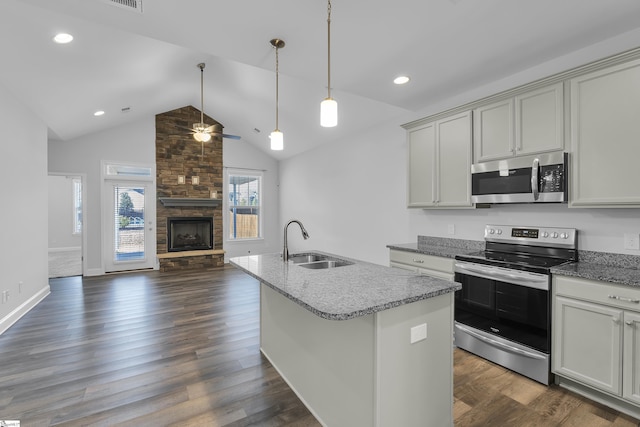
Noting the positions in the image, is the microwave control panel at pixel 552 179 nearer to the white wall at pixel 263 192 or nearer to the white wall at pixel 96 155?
the white wall at pixel 263 192

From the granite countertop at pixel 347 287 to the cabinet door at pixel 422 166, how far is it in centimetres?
158

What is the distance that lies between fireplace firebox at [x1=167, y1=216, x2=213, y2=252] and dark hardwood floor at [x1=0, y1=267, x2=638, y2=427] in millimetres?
2920

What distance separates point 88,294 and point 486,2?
6063mm

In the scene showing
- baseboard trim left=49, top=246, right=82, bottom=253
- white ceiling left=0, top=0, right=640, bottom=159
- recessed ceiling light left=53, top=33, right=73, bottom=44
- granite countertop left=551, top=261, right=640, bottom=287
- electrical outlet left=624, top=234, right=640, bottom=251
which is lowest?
baseboard trim left=49, top=246, right=82, bottom=253

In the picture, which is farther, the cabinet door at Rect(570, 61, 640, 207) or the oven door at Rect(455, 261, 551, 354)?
the oven door at Rect(455, 261, 551, 354)

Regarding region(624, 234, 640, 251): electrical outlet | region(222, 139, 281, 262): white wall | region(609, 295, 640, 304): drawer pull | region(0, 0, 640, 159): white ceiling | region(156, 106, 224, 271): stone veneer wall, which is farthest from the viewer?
region(222, 139, 281, 262): white wall

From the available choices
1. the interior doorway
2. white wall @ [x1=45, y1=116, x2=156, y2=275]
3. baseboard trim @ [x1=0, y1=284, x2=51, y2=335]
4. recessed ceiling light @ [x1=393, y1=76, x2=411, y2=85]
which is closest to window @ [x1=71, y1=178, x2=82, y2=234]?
the interior doorway

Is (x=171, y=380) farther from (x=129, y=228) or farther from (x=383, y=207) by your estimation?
(x=129, y=228)

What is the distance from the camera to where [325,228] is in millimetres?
6070

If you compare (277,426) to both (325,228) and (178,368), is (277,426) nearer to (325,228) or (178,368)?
(178,368)

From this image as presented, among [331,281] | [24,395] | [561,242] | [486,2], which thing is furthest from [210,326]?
[486,2]

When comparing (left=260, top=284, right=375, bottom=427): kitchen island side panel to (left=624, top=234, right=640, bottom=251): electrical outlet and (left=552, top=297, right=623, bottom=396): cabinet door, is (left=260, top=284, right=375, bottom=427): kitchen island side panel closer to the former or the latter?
(left=552, top=297, right=623, bottom=396): cabinet door

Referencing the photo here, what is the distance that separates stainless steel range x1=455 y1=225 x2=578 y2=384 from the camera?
90.1 inches

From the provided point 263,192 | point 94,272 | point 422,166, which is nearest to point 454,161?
point 422,166
